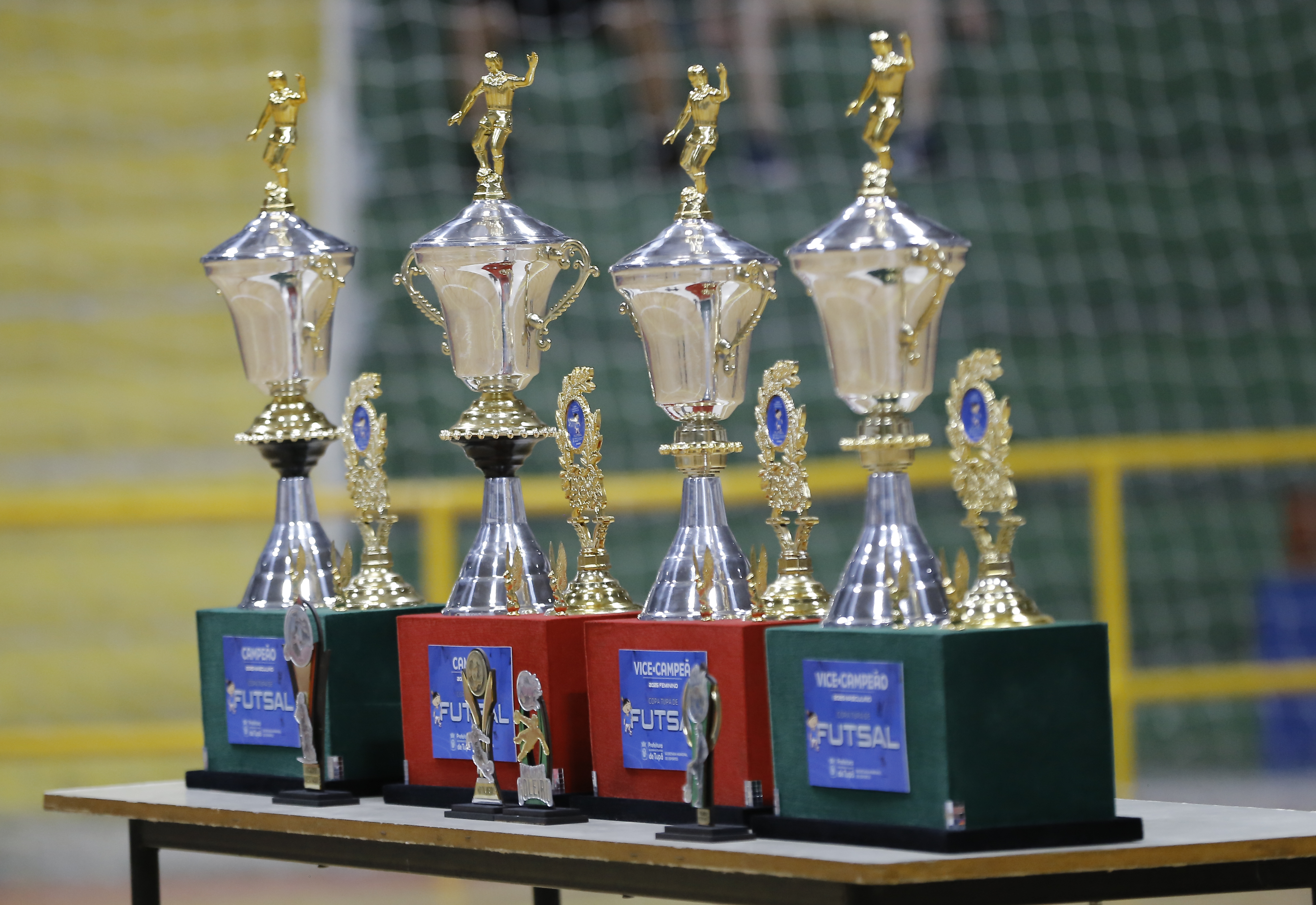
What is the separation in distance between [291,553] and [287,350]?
0.66 ft

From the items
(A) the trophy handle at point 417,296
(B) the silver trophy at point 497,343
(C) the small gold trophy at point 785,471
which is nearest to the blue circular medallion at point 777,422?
(C) the small gold trophy at point 785,471

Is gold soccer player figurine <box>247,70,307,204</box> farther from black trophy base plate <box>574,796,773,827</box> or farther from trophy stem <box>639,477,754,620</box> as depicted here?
black trophy base plate <box>574,796,773,827</box>

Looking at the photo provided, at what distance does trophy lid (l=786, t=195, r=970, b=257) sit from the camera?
4.95 ft

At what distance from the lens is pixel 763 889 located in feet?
4.81

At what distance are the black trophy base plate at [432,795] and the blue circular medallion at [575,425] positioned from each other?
307mm

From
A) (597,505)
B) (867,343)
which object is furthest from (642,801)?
(867,343)

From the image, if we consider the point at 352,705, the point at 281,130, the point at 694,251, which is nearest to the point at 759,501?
the point at 281,130

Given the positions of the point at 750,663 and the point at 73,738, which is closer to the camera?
the point at 750,663

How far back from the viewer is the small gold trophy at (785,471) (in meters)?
1.71

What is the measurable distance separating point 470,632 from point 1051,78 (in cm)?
399

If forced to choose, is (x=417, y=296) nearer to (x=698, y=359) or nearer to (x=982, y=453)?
(x=698, y=359)

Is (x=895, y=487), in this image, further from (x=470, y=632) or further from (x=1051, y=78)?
(x=1051, y=78)

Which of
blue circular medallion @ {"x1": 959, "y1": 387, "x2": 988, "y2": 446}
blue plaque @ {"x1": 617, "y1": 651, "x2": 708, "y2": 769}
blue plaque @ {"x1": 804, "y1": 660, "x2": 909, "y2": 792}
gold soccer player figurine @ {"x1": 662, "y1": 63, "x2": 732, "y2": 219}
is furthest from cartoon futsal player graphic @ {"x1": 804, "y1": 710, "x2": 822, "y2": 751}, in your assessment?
gold soccer player figurine @ {"x1": 662, "y1": 63, "x2": 732, "y2": 219}

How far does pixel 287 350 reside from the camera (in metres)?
2.08
